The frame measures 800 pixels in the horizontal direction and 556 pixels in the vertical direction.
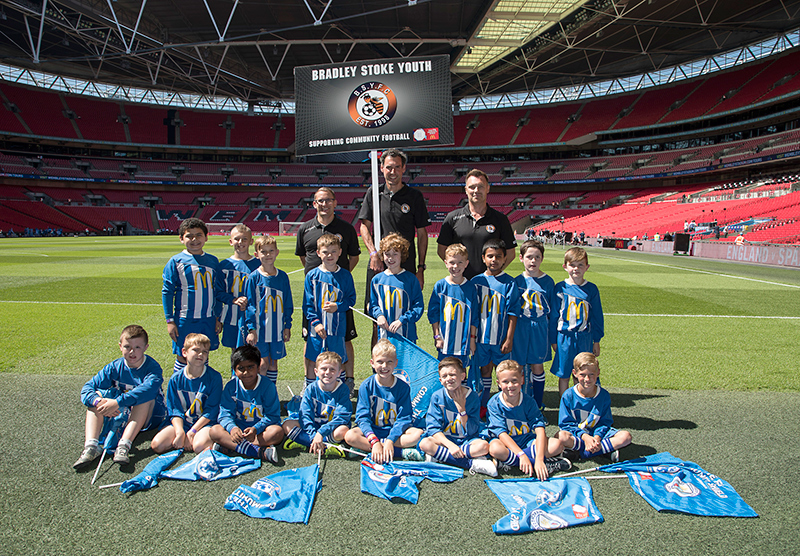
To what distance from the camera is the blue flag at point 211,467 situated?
9.17ft

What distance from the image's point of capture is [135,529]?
7.57ft

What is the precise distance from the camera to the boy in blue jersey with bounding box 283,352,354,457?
324 cm

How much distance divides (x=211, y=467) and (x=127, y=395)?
37.4 inches

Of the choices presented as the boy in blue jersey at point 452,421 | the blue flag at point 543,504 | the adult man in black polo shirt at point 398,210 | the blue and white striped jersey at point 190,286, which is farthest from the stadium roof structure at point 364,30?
the blue flag at point 543,504

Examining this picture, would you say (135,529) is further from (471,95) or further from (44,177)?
(44,177)

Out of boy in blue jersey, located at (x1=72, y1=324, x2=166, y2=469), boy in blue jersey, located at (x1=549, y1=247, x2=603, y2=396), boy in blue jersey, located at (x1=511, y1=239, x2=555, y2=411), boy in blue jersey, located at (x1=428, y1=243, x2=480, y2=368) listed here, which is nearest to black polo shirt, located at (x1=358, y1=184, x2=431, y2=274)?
Answer: boy in blue jersey, located at (x1=428, y1=243, x2=480, y2=368)

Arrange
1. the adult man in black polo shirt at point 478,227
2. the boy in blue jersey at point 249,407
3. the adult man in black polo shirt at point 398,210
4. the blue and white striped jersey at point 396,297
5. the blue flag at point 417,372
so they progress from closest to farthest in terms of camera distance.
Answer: the boy in blue jersey at point 249,407 < the blue flag at point 417,372 < the blue and white striped jersey at point 396,297 < the adult man in black polo shirt at point 478,227 < the adult man in black polo shirt at point 398,210

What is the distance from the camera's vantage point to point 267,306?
4031mm

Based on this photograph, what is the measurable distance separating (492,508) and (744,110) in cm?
5208

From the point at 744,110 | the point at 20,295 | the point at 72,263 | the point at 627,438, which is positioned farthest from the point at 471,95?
the point at 627,438

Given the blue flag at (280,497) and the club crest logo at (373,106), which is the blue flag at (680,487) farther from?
the club crest logo at (373,106)

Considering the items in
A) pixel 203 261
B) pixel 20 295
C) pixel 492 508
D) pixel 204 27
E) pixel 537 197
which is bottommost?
pixel 492 508

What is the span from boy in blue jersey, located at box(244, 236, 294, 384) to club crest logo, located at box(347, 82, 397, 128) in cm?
196

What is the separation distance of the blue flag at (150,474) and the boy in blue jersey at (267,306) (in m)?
1.15
